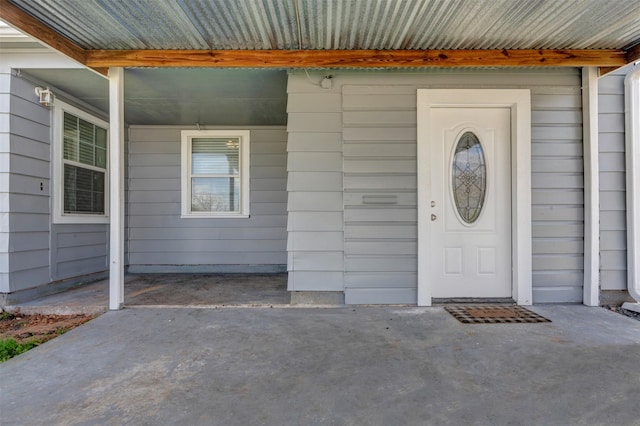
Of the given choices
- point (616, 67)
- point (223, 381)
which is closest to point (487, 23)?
A: point (616, 67)

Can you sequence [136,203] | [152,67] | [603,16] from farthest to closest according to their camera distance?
[136,203], [152,67], [603,16]

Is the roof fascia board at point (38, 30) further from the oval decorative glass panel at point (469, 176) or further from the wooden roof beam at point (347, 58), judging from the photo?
the oval decorative glass panel at point (469, 176)

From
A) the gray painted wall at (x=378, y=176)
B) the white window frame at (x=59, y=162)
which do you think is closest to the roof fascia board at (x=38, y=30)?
the white window frame at (x=59, y=162)

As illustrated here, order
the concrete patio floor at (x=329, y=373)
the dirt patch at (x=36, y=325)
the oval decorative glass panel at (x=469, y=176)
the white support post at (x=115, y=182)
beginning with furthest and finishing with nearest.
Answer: the oval decorative glass panel at (x=469, y=176) → the white support post at (x=115, y=182) → the dirt patch at (x=36, y=325) → the concrete patio floor at (x=329, y=373)

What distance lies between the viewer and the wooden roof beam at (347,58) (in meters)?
3.03

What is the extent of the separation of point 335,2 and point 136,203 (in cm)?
455

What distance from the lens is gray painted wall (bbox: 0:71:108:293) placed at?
3.46m


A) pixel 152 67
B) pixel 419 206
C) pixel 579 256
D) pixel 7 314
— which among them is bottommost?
pixel 7 314

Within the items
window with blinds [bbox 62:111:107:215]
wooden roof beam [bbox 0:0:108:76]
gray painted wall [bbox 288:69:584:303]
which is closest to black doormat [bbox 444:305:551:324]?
gray painted wall [bbox 288:69:584:303]

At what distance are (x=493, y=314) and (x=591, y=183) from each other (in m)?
1.71

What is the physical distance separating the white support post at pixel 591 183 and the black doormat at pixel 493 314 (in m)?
0.83

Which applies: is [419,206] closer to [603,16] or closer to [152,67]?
[603,16]

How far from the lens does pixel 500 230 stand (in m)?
3.49

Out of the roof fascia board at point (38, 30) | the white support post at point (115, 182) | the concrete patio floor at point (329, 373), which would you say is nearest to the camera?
the concrete patio floor at point (329, 373)
